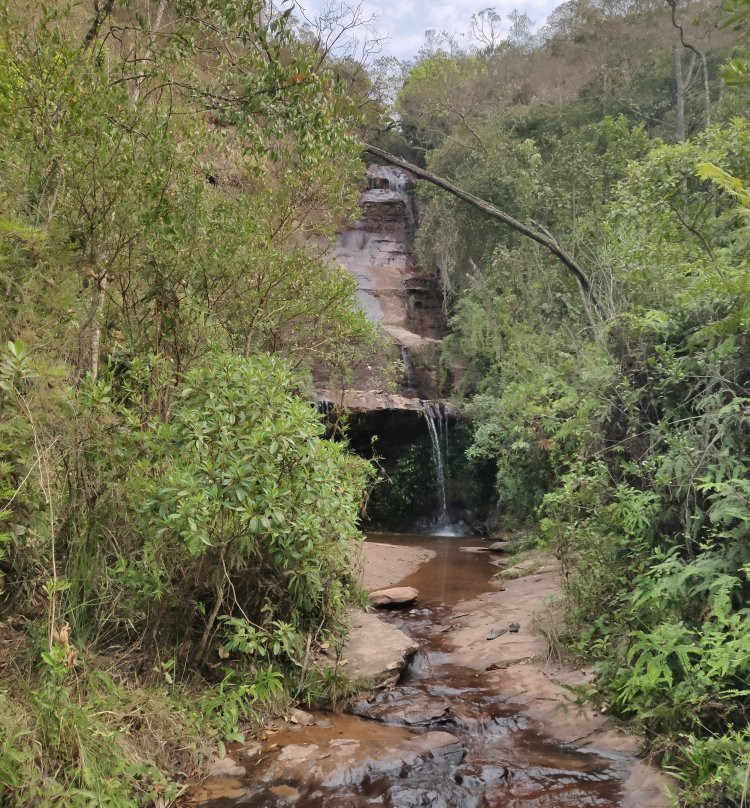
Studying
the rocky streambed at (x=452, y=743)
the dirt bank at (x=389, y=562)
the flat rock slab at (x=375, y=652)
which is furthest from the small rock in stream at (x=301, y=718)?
the dirt bank at (x=389, y=562)

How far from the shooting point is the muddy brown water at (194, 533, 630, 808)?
3.42 meters

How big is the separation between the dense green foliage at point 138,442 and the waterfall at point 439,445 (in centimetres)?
1253

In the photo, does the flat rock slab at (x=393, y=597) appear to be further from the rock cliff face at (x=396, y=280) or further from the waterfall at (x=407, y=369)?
the waterfall at (x=407, y=369)

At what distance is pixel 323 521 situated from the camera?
4461 millimetres

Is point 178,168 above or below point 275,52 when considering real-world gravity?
below

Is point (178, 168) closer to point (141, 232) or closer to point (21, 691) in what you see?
point (141, 232)

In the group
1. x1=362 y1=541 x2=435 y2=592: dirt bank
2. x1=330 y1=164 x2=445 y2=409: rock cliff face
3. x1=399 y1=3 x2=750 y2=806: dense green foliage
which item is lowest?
x1=362 y1=541 x2=435 y2=592: dirt bank

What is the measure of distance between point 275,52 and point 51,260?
1841mm

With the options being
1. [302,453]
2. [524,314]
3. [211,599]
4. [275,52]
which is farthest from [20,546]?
[524,314]

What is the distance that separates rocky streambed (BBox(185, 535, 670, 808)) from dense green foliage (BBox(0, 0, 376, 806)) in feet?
1.40

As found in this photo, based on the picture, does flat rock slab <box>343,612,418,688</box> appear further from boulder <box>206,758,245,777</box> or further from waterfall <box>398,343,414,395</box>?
waterfall <box>398,343,414,395</box>

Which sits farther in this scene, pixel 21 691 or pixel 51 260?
pixel 51 260

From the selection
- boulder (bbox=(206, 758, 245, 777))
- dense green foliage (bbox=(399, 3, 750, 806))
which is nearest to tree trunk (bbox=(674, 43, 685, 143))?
dense green foliage (bbox=(399, 3, 750, 806))

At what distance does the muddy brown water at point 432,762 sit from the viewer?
3422 mm
